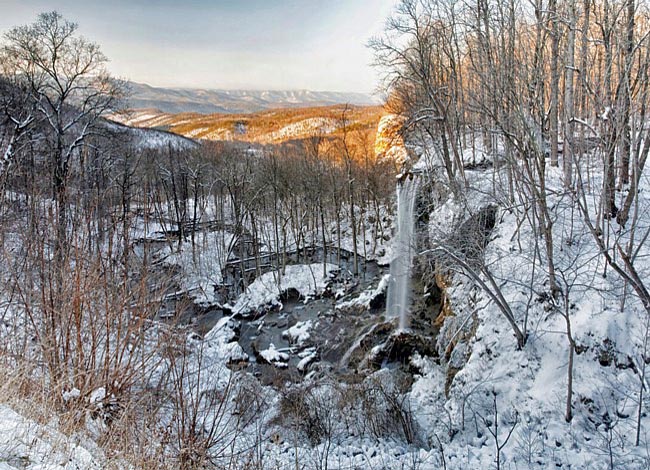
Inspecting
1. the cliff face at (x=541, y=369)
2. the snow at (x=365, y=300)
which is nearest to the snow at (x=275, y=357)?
the snow at (x=365, y=300)

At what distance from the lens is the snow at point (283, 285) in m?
21.2

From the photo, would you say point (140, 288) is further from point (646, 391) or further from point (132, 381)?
point (646, 391)

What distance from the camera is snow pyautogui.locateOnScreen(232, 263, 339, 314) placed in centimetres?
2120

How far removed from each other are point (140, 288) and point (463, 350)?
8796mm

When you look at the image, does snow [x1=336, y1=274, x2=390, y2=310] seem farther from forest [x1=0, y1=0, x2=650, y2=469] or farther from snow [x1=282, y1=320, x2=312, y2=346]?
snow [x1=282, y1=320, x2=312, y2=346]

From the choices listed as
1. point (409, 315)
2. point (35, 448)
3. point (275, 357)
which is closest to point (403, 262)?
point (409, 315)

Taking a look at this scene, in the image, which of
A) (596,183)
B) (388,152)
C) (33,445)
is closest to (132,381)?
(33,445)

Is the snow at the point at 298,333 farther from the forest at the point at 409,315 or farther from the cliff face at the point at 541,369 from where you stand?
the cliff face at the point at 541,369

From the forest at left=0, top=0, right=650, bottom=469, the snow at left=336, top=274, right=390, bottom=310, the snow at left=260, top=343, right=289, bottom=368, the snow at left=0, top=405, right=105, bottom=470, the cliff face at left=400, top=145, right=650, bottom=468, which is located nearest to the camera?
the snow at left=0, top=405, right=105, bottom=470

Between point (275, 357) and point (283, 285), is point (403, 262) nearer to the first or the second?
point (275, 357)

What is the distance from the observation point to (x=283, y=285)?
76.1 feet

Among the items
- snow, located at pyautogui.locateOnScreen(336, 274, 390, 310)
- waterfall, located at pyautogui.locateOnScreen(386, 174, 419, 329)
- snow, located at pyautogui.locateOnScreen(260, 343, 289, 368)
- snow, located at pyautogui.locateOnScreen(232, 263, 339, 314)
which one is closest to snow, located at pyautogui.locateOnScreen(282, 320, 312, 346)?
snow, located at pyautogui.locateOnScreen(260, 343, 289, 368)

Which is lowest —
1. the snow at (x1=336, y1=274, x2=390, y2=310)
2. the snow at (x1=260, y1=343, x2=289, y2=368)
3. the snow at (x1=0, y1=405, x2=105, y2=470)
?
the snow at (x1=260, y1=343, x2=289, y2=368)

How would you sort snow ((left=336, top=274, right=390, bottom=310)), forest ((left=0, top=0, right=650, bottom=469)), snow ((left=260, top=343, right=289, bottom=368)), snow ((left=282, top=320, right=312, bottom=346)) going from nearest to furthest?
forest ((left=0, top=0, right=650, bottom=469)), snow ((left=260, top=343, right=289, bottom=368)), snow ((left=282, top=320, right=312, bottom=346)), snow ((left=336, top=274, right=390, bottom=310))
